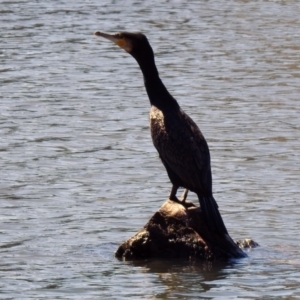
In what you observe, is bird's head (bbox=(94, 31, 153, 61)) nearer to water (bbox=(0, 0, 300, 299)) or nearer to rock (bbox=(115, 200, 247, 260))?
rock (bbox=(115, 200, 247, 260))

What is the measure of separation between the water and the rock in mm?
93

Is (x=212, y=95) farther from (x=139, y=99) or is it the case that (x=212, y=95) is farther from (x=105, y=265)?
(x=105, y=265)

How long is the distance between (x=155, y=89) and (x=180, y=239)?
1.22m

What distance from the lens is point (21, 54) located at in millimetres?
20672

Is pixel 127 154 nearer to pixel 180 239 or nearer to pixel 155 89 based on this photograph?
pixel 155 89

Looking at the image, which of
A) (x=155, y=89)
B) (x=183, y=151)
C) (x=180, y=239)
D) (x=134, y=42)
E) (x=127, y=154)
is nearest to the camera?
(x=183, y=151)

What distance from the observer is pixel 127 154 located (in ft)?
42.7

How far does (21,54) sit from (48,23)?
4.56 m

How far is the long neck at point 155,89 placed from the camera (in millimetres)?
8930

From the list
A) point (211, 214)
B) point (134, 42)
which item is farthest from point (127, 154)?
point (211, 214)

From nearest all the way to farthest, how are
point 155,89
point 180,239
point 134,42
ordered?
point 180,239 < point 155,89 < point 134,42

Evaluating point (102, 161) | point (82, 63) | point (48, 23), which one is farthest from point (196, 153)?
point (48, 23)

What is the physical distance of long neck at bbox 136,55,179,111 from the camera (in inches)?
352

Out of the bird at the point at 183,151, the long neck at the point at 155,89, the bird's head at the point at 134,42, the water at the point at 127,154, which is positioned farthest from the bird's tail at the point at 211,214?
the bird's head at the point at 134,42
